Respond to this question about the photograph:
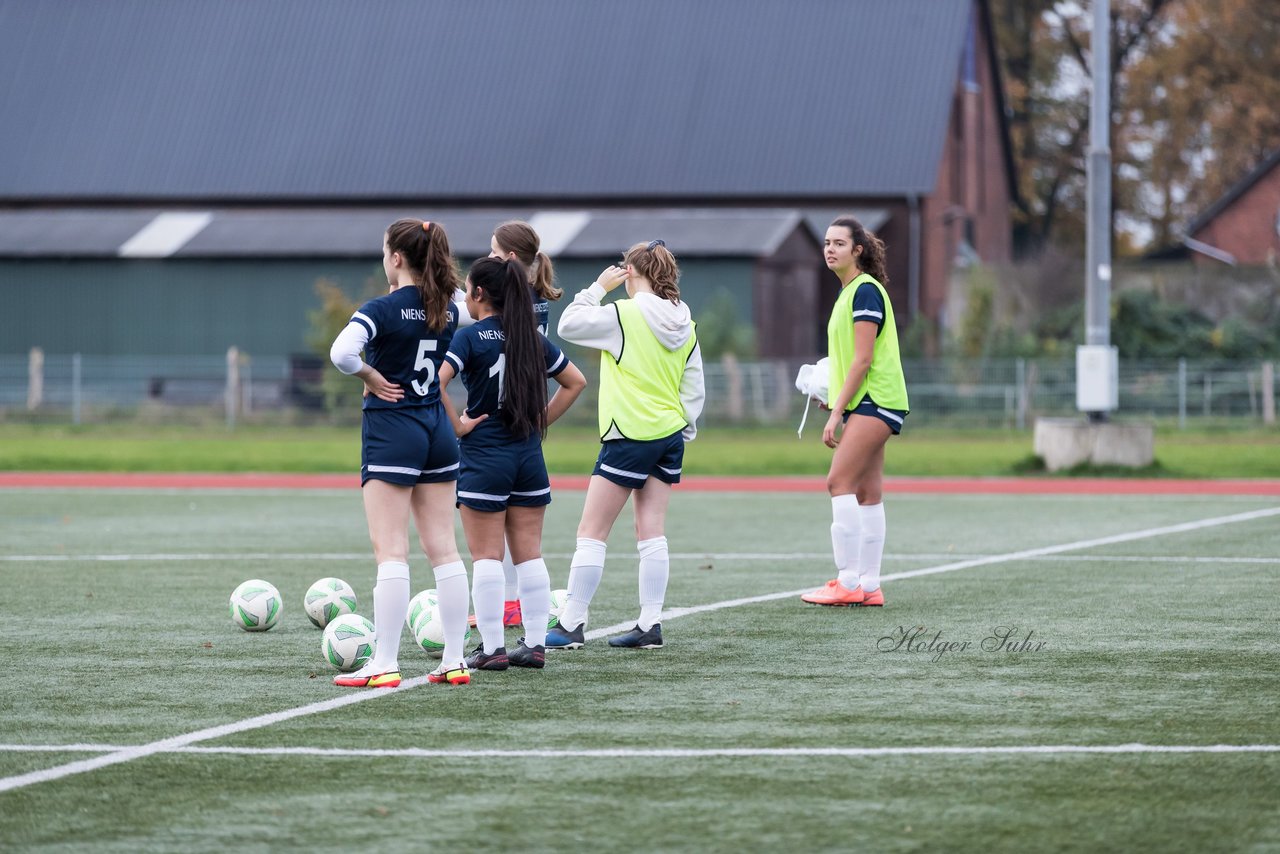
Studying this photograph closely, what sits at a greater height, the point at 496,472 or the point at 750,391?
the point at 750,391

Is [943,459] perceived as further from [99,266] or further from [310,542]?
[99,266]

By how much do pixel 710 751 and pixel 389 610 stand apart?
6.41ft

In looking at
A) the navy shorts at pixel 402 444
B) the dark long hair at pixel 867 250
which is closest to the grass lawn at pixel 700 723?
the navy shorts at pixel 402 444

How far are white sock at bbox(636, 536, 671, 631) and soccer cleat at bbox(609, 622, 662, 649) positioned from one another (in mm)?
25

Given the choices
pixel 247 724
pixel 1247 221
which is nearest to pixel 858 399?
pixel 247 724

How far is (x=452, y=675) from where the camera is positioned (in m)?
7.73

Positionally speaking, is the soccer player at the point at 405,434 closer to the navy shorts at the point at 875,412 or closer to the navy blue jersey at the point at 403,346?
the navy blue jersey at the point at 403,346

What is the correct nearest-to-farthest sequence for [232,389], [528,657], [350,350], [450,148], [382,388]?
1. [350,350]
2. [382,388]
3. [528,657]
4. [232,389]
5. [450,148]

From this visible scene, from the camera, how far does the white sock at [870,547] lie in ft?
34.4

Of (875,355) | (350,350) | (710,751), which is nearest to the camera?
(710,751)

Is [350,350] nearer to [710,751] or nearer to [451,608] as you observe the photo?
[451,608]

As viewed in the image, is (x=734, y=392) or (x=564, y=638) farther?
(x=734, y=392)

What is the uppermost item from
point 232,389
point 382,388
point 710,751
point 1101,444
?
point 232,389

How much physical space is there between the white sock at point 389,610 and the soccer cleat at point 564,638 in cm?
116
